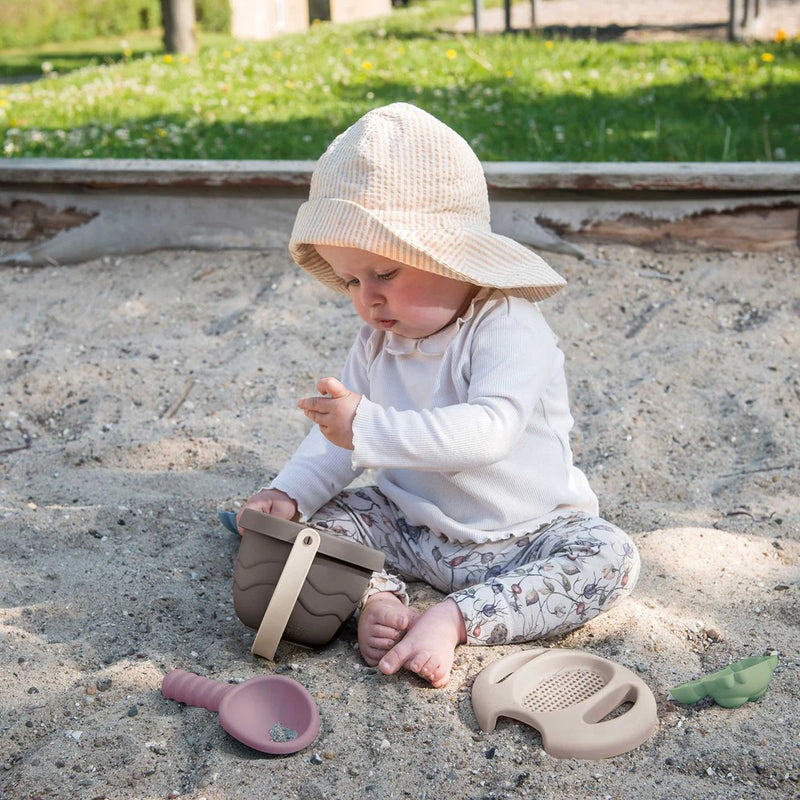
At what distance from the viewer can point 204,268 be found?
4.08 metres

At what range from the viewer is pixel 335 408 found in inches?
78.0

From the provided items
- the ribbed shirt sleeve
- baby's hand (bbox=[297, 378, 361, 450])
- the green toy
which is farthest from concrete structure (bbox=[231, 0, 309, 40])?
the green toy

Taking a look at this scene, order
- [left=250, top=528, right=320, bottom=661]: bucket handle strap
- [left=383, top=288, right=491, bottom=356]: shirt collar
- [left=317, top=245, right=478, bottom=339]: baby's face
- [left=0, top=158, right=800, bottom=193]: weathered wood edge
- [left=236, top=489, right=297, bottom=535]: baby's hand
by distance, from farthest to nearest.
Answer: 1. [left=0, top=158, right=800, bottom=193]: weathered wood edge
2. [left=236, top=489, right=297, bottom=535]: baby's hand
3. [left=383, top=288, right=491, bottom=356]: shirt collar
4. [left=317, top=245, right=478, bottom=339]: baby's face
5. [left=250, top=528, right=320, bottom=661]: bucket handle strap

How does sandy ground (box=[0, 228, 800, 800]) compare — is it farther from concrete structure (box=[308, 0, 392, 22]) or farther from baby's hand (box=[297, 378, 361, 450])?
concrete structure (box=[308, 0, 392, 22])

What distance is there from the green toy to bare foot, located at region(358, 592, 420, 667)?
1.63ft

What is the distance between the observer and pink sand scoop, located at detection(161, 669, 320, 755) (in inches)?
66.8

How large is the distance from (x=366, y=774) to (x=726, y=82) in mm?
Answer: 5384

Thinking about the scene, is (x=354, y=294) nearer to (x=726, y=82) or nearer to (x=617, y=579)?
(x=617, y=579)

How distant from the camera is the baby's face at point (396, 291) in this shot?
2.04m

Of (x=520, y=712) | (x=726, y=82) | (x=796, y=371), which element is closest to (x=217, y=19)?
(x=726, y=82)

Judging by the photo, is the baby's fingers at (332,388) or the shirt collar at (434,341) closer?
the baby's fingers at (332,388)

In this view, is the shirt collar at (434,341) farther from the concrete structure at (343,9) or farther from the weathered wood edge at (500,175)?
the concrete structure at (343,9)

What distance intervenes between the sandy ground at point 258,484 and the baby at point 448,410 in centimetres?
9

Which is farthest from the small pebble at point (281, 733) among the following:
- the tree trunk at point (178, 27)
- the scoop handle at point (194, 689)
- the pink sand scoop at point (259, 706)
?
the tree trunk at point (178, 27)
